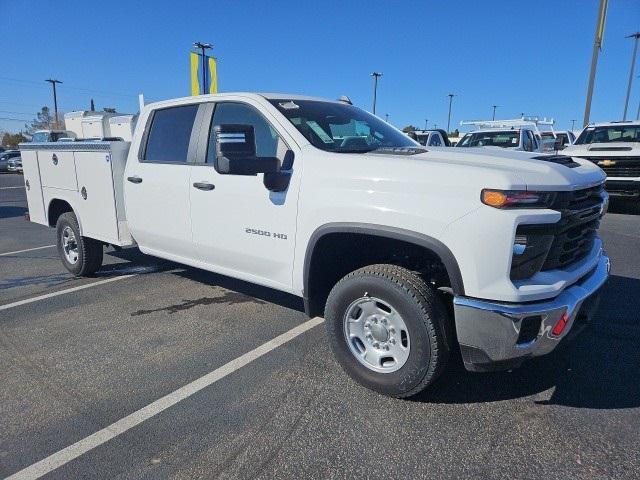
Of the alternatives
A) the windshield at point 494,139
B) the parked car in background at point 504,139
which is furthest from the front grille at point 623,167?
the windshield at point 494,139

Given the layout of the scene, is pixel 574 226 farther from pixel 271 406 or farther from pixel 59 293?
pixel 59 293

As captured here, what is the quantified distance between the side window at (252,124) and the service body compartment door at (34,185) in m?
3.14

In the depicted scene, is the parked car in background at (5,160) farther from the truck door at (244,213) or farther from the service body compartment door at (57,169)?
the truck door at (244,213)

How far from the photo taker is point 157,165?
443 cm

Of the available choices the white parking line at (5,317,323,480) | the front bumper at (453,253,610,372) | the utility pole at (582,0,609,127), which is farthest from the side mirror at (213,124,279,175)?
the utility pole at (582,0,609,127)

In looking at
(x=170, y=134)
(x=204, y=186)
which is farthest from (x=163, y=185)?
(x=204, y=186)

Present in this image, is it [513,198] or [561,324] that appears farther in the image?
[561,324]

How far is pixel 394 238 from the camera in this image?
2.81 metres

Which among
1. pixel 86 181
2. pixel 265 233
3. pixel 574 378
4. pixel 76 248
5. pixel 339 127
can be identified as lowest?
pixel 574 378

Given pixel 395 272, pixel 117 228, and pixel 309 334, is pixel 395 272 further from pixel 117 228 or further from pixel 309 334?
pixel 117 228

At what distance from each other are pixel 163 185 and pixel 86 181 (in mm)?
1391

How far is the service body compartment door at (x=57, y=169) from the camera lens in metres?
5.35

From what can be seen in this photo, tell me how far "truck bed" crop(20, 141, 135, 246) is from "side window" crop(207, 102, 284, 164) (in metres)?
1.38

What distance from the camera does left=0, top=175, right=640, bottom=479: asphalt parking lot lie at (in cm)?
244
